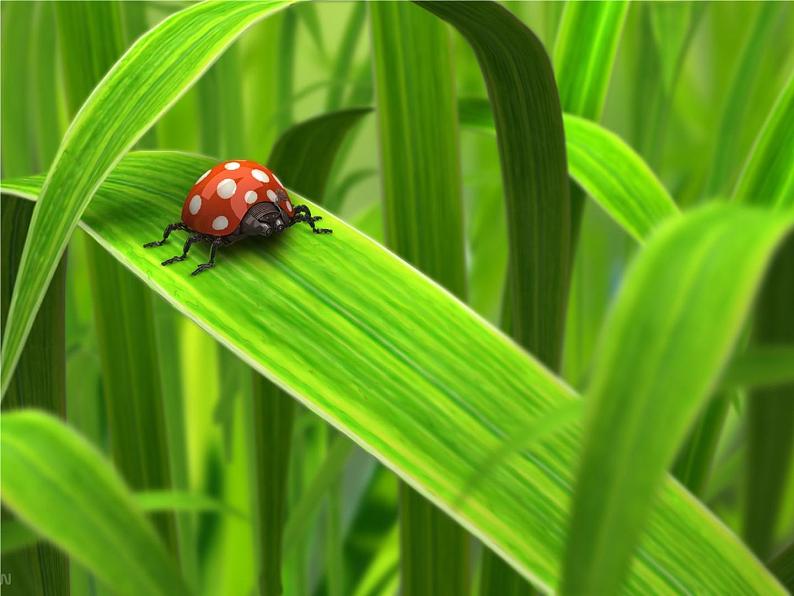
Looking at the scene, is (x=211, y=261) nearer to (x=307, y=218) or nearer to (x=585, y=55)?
(x=307, y=218)

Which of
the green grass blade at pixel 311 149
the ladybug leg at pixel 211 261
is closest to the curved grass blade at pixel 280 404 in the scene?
the green grass blade at pixel 311 149

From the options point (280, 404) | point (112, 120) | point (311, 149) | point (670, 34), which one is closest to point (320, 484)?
point (280, 404)

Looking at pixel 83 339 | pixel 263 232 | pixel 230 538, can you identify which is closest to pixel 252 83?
pixel 83 339

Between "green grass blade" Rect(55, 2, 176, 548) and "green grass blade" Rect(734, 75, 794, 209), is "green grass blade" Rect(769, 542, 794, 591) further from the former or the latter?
"green grass blade" Rect(55, 2, 176, 548)

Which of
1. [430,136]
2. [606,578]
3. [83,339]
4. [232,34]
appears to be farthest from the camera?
[83,339]

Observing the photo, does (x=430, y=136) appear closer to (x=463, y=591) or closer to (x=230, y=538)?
(x=463, y=591)

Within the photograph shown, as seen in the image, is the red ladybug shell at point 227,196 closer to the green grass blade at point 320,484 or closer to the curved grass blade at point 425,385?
the curved grass blade at point 425,385
